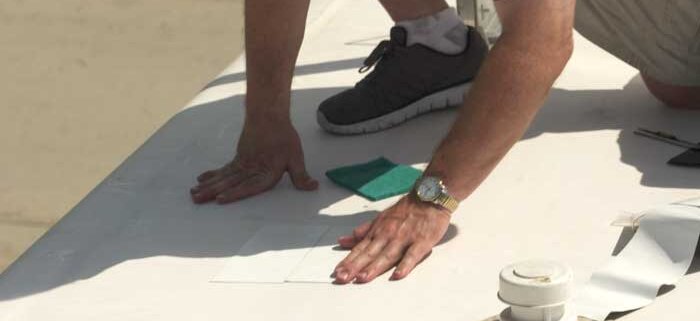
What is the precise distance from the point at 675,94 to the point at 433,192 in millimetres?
899

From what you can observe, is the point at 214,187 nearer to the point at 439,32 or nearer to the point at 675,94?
the point at 439,32

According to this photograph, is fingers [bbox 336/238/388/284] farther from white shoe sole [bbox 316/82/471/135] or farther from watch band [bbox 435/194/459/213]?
white shoe sole [bbox 316/82/471/135]

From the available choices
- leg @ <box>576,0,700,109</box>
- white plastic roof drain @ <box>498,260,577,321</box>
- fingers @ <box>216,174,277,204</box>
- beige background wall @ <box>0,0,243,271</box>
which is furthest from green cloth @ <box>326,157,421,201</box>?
beige background wall @ <box>0,0,243,271</box>

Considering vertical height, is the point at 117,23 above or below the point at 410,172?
below

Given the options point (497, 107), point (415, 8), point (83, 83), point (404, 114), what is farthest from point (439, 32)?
point (83, 83)

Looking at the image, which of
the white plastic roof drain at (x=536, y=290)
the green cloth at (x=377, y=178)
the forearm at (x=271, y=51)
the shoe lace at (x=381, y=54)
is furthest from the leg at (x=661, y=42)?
the white plastic roof drain at (x=536, y=290)

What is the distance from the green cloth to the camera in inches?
113

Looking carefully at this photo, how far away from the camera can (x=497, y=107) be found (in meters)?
2.46

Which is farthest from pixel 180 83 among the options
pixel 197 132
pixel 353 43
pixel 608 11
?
pixel 608 11

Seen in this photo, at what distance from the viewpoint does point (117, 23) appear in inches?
213

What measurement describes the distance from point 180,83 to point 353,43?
128 centimetres

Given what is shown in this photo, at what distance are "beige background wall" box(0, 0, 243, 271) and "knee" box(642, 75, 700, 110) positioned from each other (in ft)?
6.50

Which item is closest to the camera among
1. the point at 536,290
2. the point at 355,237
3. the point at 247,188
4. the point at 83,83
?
the point at 536,290

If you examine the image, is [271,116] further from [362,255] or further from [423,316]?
[423,316]
